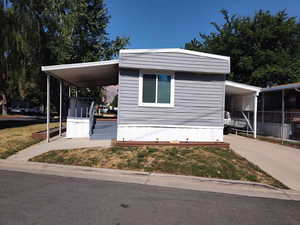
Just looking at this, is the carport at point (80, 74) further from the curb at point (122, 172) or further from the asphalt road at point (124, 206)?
the asphalt road at point (124, 206)

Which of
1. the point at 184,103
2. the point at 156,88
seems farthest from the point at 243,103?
the point at 156,88

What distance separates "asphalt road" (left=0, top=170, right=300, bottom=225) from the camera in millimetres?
2898

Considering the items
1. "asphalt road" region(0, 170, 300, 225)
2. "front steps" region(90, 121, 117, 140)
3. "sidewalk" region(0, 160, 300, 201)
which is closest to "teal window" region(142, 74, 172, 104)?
"front steps" region(90, 121, 117, 140)

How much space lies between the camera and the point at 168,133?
26.3 feet

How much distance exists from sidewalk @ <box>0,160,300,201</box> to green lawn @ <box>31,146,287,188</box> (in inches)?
9.9

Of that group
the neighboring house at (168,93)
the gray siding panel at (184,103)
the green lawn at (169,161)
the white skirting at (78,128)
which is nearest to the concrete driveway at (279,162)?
the green lawn at (169,161)

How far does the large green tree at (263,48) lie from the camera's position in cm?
1883

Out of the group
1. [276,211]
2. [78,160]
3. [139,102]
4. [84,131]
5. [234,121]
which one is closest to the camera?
[276,211]

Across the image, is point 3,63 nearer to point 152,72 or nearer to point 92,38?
point 92,38

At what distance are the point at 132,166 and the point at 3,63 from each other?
10942 millimetres

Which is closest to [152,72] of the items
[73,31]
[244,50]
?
[73,31]

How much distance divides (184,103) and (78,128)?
5.25 meters

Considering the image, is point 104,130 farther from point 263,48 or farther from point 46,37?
point 263,48

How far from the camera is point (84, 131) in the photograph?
9.46 m
